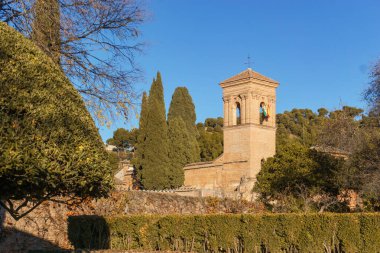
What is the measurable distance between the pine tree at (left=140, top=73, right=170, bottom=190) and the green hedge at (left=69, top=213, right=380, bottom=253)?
2851cm

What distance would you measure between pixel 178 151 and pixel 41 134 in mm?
41084

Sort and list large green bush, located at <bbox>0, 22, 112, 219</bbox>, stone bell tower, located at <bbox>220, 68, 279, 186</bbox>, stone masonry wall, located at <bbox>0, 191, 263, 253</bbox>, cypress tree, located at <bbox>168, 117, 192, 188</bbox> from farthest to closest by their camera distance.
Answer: stone bell tower, located at <bbox>220, 68, 279, 186</bbox>
cypress tree, located at <bbox>168, 117, 192, 188</bbox>
stone masonry wall, located at <bbox>0, 191, 263, 253</bbox>
large green bush, located at <bbox>0, 22, 112, 219</bbox>

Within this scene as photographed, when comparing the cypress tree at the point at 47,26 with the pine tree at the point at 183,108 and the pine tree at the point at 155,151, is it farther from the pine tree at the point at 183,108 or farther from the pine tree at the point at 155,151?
the pine tree at the point at 183,108

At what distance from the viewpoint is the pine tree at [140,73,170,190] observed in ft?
140

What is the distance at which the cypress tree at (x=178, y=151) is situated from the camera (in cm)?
4450

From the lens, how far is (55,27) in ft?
36.6

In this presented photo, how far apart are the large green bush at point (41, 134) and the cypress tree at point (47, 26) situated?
16.0 ft

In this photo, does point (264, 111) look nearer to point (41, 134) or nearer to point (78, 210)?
point (78, 210)

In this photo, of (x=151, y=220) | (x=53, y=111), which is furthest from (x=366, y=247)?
(x=53, y=111)

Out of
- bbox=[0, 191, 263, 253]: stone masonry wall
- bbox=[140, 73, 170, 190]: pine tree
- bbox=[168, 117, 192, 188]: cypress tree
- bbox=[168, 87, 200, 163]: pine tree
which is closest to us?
bbox=[0, 191, 263, 253]: stone masonry wall

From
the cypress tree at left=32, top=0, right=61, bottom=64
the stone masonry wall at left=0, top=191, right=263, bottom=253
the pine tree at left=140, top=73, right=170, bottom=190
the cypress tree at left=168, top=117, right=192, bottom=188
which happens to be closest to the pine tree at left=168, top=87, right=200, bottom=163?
the cypress tree at left=168, top=117, right=192, bottom=188

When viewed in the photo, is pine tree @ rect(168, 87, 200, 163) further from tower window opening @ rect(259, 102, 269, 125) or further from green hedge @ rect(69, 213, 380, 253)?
green hedge @ rect(69, 213, 380, 253)

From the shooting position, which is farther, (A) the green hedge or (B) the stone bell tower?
(B) the stone bell tower

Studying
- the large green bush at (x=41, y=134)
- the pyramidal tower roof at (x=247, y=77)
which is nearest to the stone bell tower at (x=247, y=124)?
the pyramidal tower roof at (x=247, y=77)
